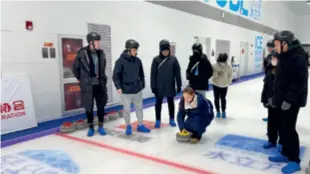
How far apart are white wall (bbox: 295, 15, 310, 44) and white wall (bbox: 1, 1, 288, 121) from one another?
1787 cm

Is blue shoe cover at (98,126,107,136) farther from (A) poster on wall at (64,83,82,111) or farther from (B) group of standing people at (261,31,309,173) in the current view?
(B) group of standing people at (261,31,309,173)

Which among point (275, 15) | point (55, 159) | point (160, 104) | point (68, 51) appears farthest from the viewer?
point (275, 15)

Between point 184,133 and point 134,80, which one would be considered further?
point 134,80

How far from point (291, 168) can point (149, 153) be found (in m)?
1.57

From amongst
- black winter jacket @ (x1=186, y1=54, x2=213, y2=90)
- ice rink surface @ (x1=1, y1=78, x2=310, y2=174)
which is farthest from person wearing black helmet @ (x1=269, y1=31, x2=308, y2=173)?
black winter jacket @ (x1=186, y1=54, x2=213, y2=90)

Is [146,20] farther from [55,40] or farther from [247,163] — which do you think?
[247,163]

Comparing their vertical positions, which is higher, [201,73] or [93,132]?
[201,73]

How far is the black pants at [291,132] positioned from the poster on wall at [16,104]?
3.78 m

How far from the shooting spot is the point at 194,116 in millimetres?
3686

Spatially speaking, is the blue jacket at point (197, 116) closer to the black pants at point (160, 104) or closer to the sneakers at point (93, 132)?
the black pants at point (160, 104)

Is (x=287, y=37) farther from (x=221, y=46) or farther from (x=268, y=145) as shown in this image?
(x=221, y=46)

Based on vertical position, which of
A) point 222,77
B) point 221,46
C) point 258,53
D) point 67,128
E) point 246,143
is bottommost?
point 246,143

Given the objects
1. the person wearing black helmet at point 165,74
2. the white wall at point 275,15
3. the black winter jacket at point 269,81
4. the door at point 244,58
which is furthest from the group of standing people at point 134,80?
the door at point 244,58

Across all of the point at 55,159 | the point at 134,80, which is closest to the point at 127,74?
the point at 134,80
